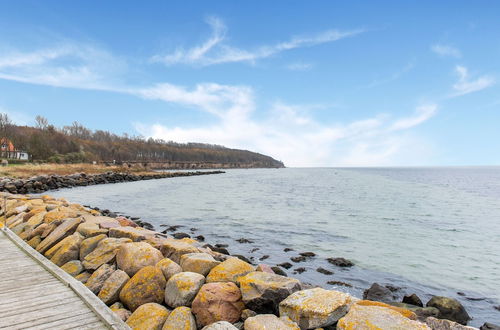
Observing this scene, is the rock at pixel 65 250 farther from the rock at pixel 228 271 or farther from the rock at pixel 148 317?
the rock at pixel 228 271

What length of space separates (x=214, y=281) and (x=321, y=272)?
498cm

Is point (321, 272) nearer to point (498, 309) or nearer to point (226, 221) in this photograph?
point (498, 309)

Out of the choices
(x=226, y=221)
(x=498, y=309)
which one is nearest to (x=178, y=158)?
(x=226, y=221)

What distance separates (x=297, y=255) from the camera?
1030 cm

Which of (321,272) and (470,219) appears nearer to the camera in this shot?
(321,272)

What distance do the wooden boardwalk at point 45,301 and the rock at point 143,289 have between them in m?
0.62

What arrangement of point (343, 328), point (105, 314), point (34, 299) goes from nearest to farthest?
point (343, 328), point (105, 314), point (34, 299)

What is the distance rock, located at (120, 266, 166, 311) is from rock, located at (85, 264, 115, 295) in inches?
23.3

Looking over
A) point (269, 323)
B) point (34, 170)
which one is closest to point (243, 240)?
point (269, 323)

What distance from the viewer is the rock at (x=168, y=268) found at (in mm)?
5086

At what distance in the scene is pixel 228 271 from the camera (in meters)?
4.95

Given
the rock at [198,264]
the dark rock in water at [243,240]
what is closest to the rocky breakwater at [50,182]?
the dark rock in water at [243,240]

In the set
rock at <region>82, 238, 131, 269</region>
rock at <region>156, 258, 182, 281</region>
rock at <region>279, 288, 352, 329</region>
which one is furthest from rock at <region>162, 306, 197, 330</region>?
rock at <region>82, 238, 131, 269</region>

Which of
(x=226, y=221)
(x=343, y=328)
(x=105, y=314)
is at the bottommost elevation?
(x=226, y=221)
